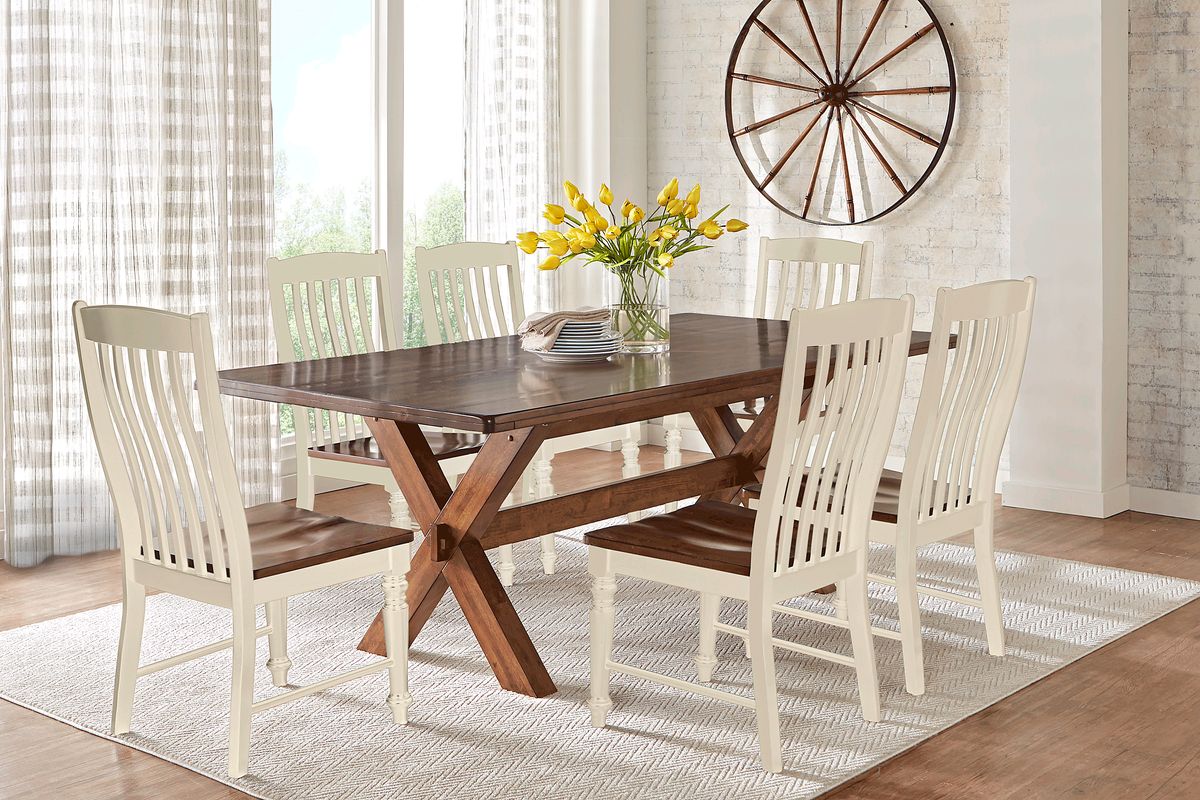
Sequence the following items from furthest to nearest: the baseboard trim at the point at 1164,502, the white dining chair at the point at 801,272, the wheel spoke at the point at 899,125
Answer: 1. the wheel spoke at the point at 899,125
2. the baseboard trim at the point at 1164,502
3. the white dining chair at the point at 801,272

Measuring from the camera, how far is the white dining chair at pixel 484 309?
14.3ft

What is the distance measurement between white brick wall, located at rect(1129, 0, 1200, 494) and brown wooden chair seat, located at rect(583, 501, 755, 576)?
2581mm

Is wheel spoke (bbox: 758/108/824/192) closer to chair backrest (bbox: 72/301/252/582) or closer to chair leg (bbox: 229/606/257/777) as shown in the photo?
chair backrest (bbox: 72/301/252/582)

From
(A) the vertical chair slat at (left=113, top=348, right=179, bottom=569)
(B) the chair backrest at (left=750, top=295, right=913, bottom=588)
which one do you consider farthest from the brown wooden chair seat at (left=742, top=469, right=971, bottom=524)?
(A) the vertical chair slat at (left=113, top=348, right=179, bottom=569)

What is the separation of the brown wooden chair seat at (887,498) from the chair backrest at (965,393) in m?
0.06

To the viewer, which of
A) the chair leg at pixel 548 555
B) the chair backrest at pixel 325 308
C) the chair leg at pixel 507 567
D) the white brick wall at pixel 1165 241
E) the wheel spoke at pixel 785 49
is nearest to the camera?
the chair backrest at pixel 325 308

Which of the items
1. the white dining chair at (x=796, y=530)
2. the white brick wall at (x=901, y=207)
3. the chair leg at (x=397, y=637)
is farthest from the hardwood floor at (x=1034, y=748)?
the white brick wall at (x=901, y=207)

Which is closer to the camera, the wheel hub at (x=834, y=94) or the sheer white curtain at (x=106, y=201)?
the sheer white curtain at (x=106, y=201)

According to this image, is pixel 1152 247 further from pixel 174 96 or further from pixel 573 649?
pixel 174 96

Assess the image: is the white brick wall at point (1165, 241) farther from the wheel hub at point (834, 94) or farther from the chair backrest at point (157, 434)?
the chair backrest at point (157, 434)

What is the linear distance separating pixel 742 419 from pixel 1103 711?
6.20 feet

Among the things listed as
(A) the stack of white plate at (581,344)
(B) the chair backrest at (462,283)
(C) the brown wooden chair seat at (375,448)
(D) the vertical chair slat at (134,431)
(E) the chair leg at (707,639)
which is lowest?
(E) the chair leg at (707,639)

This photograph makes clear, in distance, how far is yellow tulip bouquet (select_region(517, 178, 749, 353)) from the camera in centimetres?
359

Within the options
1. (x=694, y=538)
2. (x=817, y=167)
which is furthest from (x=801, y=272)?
(x=694, y=538)
